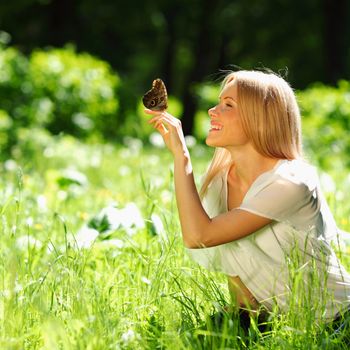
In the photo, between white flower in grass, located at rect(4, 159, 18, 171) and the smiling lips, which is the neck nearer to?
the smiling lips

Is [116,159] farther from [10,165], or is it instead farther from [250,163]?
[250,163]

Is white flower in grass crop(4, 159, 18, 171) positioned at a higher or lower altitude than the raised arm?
higher

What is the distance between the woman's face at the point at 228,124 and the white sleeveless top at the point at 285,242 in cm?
17

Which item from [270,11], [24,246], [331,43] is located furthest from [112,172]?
[270,11]

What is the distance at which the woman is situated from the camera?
2.54 m

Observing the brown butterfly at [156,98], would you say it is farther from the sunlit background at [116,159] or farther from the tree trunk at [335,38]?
the tree trunk at [335,38]

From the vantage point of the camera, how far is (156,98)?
275cm

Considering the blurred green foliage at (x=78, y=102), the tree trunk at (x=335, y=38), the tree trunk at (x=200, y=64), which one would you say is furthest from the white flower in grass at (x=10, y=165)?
the tree trunk at (x=335, y=38)

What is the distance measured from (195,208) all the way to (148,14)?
21.5 m

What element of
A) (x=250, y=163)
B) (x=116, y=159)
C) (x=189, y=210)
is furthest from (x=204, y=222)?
(x=116, y=159)

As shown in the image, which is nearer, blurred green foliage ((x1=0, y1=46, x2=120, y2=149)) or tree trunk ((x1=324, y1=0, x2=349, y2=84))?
blurred green foliage ((x1=0, y1=46, x2=120, y2=149))

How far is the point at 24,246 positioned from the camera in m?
3.38

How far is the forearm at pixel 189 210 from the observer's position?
2.54 meters

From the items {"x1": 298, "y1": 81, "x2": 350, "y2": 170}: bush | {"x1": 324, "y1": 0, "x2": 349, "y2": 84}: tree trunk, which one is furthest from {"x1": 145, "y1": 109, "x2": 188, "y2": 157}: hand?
{"x1": 324, "y1": 0, "x2": 349, "y2": 84}: tree trunk
